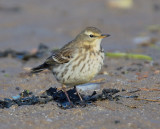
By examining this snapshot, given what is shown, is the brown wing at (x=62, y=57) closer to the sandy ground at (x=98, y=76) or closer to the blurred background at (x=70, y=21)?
the sandy ground at (x=98, y=76)

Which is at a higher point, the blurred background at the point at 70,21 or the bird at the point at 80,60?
the blurred background at the point at 70,21

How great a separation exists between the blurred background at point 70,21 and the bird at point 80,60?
5095mm

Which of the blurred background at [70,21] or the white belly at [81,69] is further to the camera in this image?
the blurred background at [70,21]

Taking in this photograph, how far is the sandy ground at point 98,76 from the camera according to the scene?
5.63m

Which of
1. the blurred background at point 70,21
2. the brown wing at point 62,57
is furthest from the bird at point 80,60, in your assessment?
the blurred background at point 70,21

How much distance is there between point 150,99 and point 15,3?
1060cm

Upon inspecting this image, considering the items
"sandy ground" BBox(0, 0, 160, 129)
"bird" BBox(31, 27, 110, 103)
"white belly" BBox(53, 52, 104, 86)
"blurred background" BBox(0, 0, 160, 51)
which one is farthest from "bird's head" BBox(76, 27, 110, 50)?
"blurred background" BBox(0, 0, 160, 51)

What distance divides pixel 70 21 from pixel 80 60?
800 cm

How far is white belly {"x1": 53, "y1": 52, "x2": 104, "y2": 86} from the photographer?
20.9 feet

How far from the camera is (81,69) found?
6383 millimetres

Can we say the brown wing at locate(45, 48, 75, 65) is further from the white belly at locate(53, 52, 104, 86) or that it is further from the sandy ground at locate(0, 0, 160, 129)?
the sandy ground at locate(0, 0, 160, 129)

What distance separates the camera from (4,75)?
8867 millimetres

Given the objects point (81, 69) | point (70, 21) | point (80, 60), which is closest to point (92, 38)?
point (80, 60)

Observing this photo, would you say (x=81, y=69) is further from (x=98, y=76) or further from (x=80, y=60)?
(x=98, y=76)
